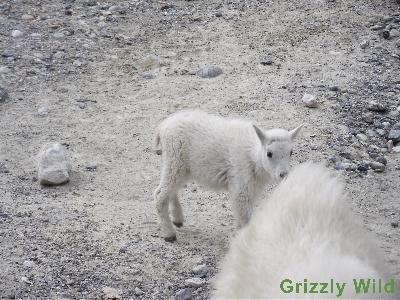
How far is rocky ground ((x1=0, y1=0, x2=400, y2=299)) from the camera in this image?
5.66m

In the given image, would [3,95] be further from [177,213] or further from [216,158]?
[216,158]

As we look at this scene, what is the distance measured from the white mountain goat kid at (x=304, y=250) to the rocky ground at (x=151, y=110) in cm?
297

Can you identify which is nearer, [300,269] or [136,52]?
[300,269]

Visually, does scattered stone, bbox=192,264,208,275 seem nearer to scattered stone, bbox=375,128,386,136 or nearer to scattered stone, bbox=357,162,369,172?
scattered stone, bbox=357,162,369,172

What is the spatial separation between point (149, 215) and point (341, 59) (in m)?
4.18

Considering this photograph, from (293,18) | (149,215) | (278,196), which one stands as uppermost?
(278,196)

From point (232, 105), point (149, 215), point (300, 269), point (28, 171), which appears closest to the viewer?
point (300, 269)

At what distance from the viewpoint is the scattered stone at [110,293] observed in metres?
5.16

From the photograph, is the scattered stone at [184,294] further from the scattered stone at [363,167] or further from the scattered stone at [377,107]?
the scattered stone at [377,107]

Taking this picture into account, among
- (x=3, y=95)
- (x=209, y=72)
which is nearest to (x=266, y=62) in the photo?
(x=209, y=72)

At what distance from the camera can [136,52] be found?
9.62m

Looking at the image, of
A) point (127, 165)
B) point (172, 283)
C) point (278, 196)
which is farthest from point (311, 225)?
point (127, 165)

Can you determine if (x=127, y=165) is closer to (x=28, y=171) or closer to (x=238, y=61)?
(x=28, y=171)

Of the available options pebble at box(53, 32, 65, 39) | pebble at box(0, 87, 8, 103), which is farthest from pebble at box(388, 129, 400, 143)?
pebble at box(53, 32, 65, 39)
